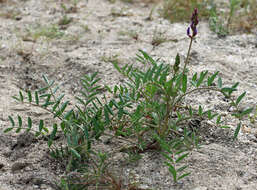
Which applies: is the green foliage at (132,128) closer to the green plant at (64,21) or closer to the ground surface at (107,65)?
the ground surface at (107,65)

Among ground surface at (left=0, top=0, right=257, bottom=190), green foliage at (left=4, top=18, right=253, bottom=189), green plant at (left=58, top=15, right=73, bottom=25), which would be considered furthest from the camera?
green plant at (left=58, top=15, right=73, bottom=25)

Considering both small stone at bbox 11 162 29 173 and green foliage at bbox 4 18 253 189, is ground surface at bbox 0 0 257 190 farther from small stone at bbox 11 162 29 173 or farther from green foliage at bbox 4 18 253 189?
green foliage at bbox 4 18 253 189

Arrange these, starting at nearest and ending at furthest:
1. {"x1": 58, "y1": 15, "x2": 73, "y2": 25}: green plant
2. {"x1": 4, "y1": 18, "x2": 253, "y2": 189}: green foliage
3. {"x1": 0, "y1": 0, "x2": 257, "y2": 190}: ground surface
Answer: {"x1": 4, "y1": 18, "x2": 253, "y2": 189}: green foliage → {"x1": 0, "y1": 0, "x2": 257, "y2": 190}: ground surface → {"x1": 58, "y1": 15, "x2": 73, "y2": 25}: green plant

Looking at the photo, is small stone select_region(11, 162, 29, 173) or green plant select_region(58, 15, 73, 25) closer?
small stone select_region(11, 162, 29, 173)

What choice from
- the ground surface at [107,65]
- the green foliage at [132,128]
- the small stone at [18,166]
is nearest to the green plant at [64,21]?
the ground surface at [107,65]

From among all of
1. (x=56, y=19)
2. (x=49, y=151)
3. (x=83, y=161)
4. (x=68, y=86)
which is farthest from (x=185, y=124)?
(x=56, y=19)

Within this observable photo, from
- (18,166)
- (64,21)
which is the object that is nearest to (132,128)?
(18,166)

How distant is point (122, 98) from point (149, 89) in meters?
0.18

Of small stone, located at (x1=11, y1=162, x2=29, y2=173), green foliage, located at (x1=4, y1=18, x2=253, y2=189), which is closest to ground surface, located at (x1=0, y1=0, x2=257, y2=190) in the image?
small stone, located at (x1=11, y1=162, x2=29, y2=173)

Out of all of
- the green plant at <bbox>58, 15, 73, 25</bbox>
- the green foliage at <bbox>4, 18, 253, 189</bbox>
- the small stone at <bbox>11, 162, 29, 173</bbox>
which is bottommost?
the small stone at <bbox>11, 162, 29, 173</bbox>

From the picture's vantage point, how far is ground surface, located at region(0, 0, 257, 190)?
2.00 m

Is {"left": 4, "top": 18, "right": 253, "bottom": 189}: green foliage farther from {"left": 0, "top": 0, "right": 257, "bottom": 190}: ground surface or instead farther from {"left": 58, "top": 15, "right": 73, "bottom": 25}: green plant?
{"left": 58, "top": 15, "right": 73, "bottom": 25}: green plant

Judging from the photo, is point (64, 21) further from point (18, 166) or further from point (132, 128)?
point (18, 166)

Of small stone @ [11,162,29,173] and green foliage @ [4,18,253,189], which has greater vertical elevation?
green foliage @ [4,18,253,189]
